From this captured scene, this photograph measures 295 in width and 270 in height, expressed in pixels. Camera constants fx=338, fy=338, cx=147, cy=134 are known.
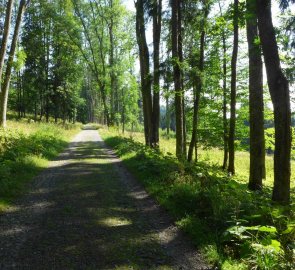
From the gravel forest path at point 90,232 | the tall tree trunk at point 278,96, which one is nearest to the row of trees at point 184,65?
the tall tree trunk at point 278,96

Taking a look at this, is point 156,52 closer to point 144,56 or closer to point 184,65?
point 144,56

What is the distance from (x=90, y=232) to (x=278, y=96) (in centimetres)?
449

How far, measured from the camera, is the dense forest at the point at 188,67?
23.3 feet

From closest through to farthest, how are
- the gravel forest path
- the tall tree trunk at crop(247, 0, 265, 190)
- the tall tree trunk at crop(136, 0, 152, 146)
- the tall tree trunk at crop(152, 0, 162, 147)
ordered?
the gravel forest path, the tall tree trunk at crop(247, 0, 265, 190), the tall tree trunk at crop(152, 0, 162, 147), the tall tree trunk at crop(136, 0, 152, 146)

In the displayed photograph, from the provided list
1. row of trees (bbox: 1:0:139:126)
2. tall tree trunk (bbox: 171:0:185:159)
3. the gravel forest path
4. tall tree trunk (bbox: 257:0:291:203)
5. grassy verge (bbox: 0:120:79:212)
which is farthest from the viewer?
row of trees (bbox: 1:0:139:126)

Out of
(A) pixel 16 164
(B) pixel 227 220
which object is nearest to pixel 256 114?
(B) pixel 227 220

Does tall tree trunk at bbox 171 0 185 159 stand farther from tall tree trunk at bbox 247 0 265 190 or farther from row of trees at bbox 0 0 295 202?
tall tree trunk at bbox 247 0 265 190

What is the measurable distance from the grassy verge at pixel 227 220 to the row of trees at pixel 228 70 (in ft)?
4.05

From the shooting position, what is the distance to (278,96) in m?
6.70

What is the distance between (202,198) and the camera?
7531mm

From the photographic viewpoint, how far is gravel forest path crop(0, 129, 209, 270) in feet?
16.7

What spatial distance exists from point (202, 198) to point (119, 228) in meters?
2.06

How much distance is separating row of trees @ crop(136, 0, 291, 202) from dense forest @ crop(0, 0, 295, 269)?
26 mm

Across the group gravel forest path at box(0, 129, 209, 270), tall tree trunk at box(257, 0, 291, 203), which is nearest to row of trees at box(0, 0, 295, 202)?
tall tree trunk at box(257, 0, 291, 203)
